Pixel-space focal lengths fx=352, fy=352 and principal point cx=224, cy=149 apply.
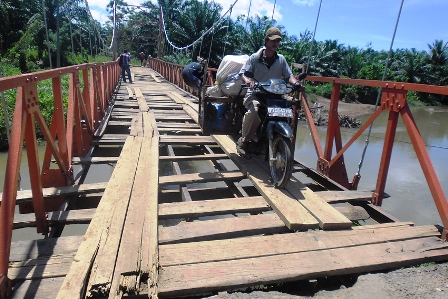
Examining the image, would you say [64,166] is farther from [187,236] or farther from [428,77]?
[428,77]

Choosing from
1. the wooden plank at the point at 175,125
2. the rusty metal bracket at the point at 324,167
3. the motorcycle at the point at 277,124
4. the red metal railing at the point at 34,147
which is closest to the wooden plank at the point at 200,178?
the motorcycle at the point at 277,124

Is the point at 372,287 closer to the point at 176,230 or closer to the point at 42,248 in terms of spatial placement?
the point at 176,230

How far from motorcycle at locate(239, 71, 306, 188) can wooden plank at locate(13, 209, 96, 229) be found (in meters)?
1.42

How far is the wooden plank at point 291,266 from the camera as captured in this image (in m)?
1.60

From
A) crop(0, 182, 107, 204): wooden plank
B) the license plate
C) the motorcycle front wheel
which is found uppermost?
the license plate

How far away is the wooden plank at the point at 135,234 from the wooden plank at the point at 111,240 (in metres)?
0.03

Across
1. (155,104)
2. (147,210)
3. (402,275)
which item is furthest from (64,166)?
(155,104)

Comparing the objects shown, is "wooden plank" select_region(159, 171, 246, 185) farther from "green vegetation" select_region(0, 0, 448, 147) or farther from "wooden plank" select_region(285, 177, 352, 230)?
"green vegetation" select_region(0, 0, 448, 147)

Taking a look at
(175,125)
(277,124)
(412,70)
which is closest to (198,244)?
(277,124)

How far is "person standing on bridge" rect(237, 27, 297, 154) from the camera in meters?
3.04

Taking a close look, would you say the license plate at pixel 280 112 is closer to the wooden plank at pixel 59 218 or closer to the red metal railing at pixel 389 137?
the red metal railing at pixel 389 137

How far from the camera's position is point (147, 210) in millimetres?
2207

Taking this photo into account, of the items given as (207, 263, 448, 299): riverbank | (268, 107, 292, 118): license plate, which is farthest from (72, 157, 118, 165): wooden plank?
(207, 263, 448, 299): riverbank

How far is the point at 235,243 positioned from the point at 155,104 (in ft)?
18.8
